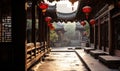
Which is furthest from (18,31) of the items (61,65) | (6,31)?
(61,65)

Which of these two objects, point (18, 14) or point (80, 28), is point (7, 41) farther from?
point (80, 28)

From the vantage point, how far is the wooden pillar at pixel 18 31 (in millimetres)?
8773

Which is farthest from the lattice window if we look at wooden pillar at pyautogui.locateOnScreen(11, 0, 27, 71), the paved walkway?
the paved walkway

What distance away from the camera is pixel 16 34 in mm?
8789

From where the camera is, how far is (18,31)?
880 cm

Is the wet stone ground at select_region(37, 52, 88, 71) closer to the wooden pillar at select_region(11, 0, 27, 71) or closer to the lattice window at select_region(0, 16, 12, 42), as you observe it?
the lattice window at select_region(0, 16, 12, 42)

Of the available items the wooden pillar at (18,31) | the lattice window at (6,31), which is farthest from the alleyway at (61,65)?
the wooden pillar at (18,31)

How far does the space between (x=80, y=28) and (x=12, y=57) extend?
3874 centimetres

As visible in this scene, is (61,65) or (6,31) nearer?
(6,31)

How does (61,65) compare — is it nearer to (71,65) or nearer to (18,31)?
(71,65)

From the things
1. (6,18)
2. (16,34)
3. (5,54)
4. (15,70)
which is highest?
(6,18)

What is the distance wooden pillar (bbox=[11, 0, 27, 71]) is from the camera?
8773 millimetres

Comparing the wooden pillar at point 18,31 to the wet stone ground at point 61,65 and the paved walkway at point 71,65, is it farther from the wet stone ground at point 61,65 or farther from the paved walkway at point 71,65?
the wet stone ground at point 61,65

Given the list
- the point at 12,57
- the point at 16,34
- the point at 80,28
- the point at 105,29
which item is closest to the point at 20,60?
the point at 12,57
